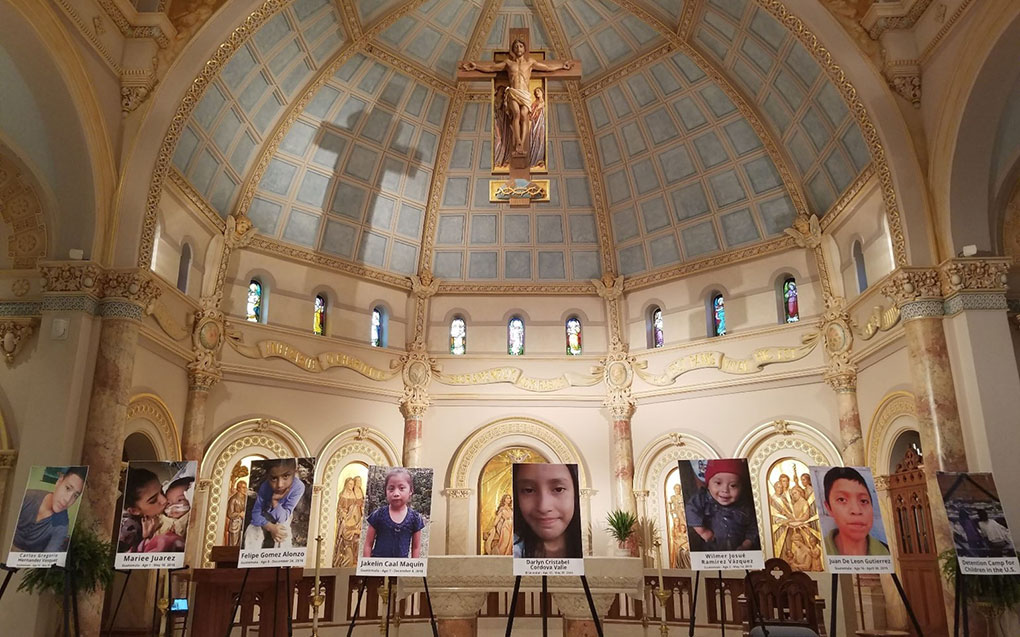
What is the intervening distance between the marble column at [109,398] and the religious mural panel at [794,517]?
14842 millimetres

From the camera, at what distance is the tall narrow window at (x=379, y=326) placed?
23016 mm

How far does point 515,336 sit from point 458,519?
5.79m

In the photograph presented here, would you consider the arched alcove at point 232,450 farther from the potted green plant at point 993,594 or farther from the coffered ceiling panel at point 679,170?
the potted green plant at point 993,594

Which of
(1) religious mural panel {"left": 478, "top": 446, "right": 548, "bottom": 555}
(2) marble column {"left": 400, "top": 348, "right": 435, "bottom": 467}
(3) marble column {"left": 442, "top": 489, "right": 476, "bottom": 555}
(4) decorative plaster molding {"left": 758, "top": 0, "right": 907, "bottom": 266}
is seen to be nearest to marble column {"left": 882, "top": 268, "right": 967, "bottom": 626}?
(4) decorative plaster molding {"left": 758, "top": 0, "right": 907, "bottom": 266}

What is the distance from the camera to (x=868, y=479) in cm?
966

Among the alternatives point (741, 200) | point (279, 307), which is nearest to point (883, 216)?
point (741, 200)

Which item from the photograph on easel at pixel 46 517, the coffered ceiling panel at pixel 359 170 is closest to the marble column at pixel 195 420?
the coffered ceiling panel at pixel 359 170

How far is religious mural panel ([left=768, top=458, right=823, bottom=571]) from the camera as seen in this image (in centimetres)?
1869

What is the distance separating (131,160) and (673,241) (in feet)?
48.3

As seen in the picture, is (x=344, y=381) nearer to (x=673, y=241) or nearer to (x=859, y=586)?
(x=673, y=241)

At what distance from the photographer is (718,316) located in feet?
73.6

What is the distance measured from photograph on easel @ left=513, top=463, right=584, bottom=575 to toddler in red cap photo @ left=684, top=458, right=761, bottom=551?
4.87ft

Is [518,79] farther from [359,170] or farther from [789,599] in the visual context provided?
[789,599]

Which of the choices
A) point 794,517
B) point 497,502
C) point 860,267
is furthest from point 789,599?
point 497,502
